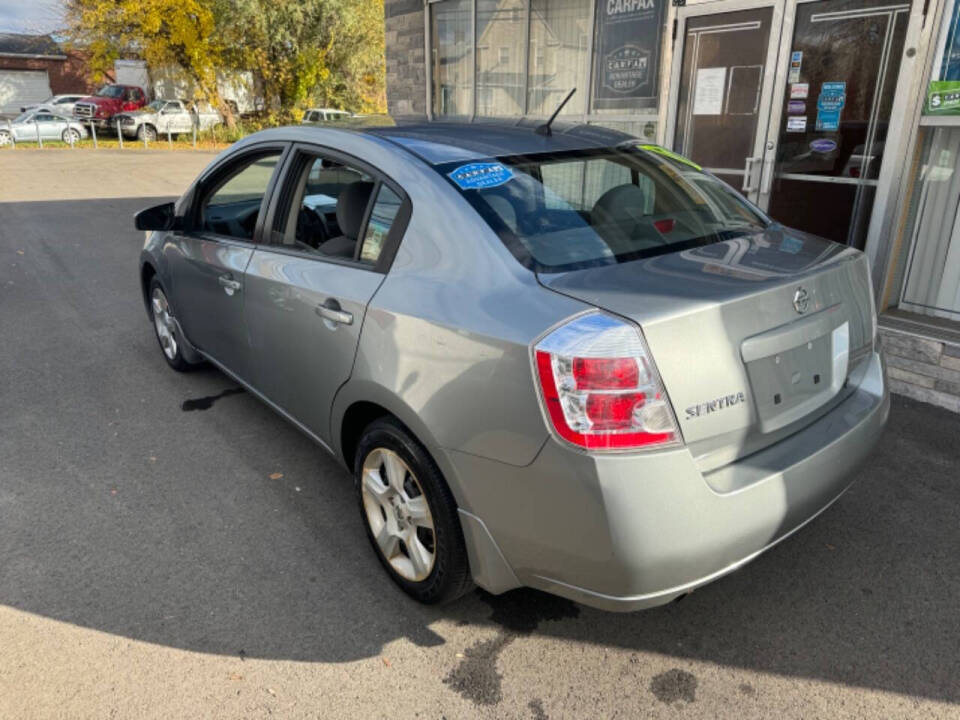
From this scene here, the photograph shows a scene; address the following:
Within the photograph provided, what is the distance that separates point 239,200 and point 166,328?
1174 mm

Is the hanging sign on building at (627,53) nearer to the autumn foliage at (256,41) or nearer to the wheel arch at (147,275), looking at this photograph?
the wheel arch at (147,275)

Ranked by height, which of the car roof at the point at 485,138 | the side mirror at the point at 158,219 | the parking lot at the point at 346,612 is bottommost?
the parking lot at the point at 346,612

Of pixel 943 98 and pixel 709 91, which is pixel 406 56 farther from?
pixel 943 98

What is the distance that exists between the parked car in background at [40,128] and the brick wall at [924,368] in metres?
25.7

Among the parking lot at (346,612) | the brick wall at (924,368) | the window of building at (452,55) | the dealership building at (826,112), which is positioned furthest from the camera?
the window of building at (452,55)

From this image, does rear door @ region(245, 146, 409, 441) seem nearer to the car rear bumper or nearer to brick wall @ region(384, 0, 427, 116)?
the car rear bumper

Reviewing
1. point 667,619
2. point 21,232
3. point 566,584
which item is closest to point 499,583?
point 566,584

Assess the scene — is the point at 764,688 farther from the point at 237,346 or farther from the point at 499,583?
the point at 237,346

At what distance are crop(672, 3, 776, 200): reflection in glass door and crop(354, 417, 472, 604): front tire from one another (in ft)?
13.7

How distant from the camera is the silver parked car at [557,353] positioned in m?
1.95

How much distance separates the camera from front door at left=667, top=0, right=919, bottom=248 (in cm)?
485

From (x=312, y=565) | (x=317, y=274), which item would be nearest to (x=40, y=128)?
(x=317, y=274)

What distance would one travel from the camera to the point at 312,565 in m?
2.91

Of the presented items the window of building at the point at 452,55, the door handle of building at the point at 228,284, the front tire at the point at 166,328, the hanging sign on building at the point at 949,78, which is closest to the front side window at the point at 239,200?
the door handle of building at the point at 228,284
